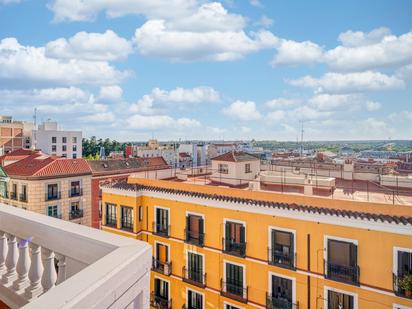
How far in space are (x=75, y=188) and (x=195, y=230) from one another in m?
17.7

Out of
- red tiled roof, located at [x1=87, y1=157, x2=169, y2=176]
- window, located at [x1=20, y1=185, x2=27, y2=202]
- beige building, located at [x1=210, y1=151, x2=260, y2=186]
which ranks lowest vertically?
window, located at [x1=20, y1=185, x2=27, y2=202]

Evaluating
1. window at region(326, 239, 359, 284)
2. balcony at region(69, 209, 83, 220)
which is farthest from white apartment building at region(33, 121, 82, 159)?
window at region(326, 239, 359, 284)

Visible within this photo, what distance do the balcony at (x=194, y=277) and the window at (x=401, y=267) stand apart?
26.7ft

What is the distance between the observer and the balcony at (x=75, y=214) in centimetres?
2842

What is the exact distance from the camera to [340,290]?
11742mm

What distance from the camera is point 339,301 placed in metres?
11.9

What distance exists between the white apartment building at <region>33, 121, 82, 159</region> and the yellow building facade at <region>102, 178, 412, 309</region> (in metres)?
46.5

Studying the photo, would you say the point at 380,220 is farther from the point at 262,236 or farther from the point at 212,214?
the point at 212,214

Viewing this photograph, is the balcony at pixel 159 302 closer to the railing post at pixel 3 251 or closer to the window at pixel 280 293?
the window at pixel 280 293

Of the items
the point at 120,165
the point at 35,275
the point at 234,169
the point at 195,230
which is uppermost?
the point at 35,275

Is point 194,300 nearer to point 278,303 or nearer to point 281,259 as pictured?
point 278,303

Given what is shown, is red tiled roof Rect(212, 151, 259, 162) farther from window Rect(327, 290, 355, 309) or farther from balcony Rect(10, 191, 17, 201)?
balcony Rect(10, 191, 17, 201)

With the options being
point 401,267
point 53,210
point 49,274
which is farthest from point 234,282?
point 53,210

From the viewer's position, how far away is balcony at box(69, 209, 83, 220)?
28.4m
